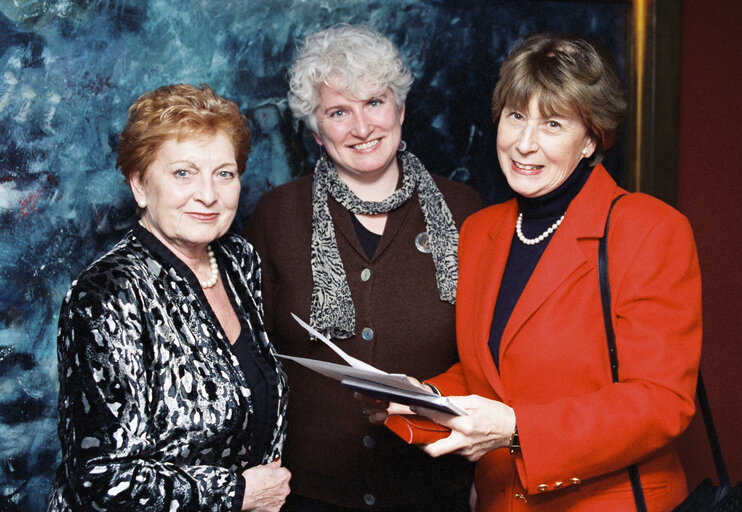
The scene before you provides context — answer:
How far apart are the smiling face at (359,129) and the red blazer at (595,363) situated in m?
0.66

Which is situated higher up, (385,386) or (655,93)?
(655,93)

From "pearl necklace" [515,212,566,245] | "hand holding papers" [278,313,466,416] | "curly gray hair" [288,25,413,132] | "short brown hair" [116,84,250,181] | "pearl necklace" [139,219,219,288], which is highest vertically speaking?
"curly gray hair" [288,25,413,132]

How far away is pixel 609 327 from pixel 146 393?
119 centimetres

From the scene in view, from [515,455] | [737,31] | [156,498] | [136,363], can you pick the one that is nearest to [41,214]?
[136,363]

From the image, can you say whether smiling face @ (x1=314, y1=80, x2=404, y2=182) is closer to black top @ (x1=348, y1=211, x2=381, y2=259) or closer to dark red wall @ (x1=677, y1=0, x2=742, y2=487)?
black top @ (x1=348, y1=211, x2=381, y2=259)

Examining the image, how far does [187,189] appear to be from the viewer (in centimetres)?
205

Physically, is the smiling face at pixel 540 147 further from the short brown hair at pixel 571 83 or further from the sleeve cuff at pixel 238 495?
the sleeve cuff at pixel 238 495

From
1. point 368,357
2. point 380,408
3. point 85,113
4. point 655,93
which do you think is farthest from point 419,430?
point 655,93

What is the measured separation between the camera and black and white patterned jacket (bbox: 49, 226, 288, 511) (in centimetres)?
172

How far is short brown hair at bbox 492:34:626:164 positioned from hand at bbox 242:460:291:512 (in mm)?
1265

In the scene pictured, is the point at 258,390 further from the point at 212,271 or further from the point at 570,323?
the point at 570,323

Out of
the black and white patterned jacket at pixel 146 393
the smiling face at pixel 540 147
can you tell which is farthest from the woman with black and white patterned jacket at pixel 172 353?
the smiling face at pixel 540 147

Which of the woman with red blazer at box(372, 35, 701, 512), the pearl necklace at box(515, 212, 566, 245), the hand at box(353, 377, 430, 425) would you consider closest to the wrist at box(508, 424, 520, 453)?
the woman with red blazer at box(372, 35, 701, 512)

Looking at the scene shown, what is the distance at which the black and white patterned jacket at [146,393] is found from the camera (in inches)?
67.7
